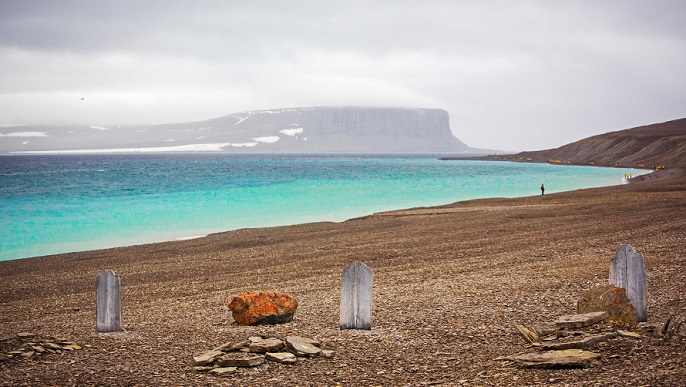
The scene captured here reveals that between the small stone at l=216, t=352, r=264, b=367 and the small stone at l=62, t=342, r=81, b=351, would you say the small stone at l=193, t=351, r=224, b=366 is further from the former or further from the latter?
the small stone at l=62, t=342, r=81, b=351

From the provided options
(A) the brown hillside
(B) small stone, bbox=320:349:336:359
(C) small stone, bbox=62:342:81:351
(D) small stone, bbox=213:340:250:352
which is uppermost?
(A) the brown hillside

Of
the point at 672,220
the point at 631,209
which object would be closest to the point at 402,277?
the point at 672,220

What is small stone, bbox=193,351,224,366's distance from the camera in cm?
824

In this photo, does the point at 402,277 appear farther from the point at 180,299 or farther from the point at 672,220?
the point at 672,220

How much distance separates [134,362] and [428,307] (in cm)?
509

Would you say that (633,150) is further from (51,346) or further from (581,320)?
(51,346)

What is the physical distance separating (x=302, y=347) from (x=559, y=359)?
3150 mm

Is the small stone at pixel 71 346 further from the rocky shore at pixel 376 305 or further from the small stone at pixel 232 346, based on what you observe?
the small stone at pixel 232 346

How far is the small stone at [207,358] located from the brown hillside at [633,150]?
3801 inches

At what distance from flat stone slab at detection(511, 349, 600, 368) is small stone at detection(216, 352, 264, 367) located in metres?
3.11

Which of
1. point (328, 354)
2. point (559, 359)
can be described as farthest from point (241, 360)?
point (559, 359)

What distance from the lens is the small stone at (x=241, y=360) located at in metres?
8.08

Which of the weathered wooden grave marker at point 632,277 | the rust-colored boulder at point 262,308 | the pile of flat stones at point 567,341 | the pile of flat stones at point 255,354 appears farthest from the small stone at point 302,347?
the weathered wooden grave marker at point 632,277

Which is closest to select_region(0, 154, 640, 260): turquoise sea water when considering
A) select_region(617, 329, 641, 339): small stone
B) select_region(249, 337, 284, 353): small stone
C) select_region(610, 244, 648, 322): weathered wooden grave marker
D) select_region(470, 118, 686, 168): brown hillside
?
select_region(249, 337, 284, 353): small stone
